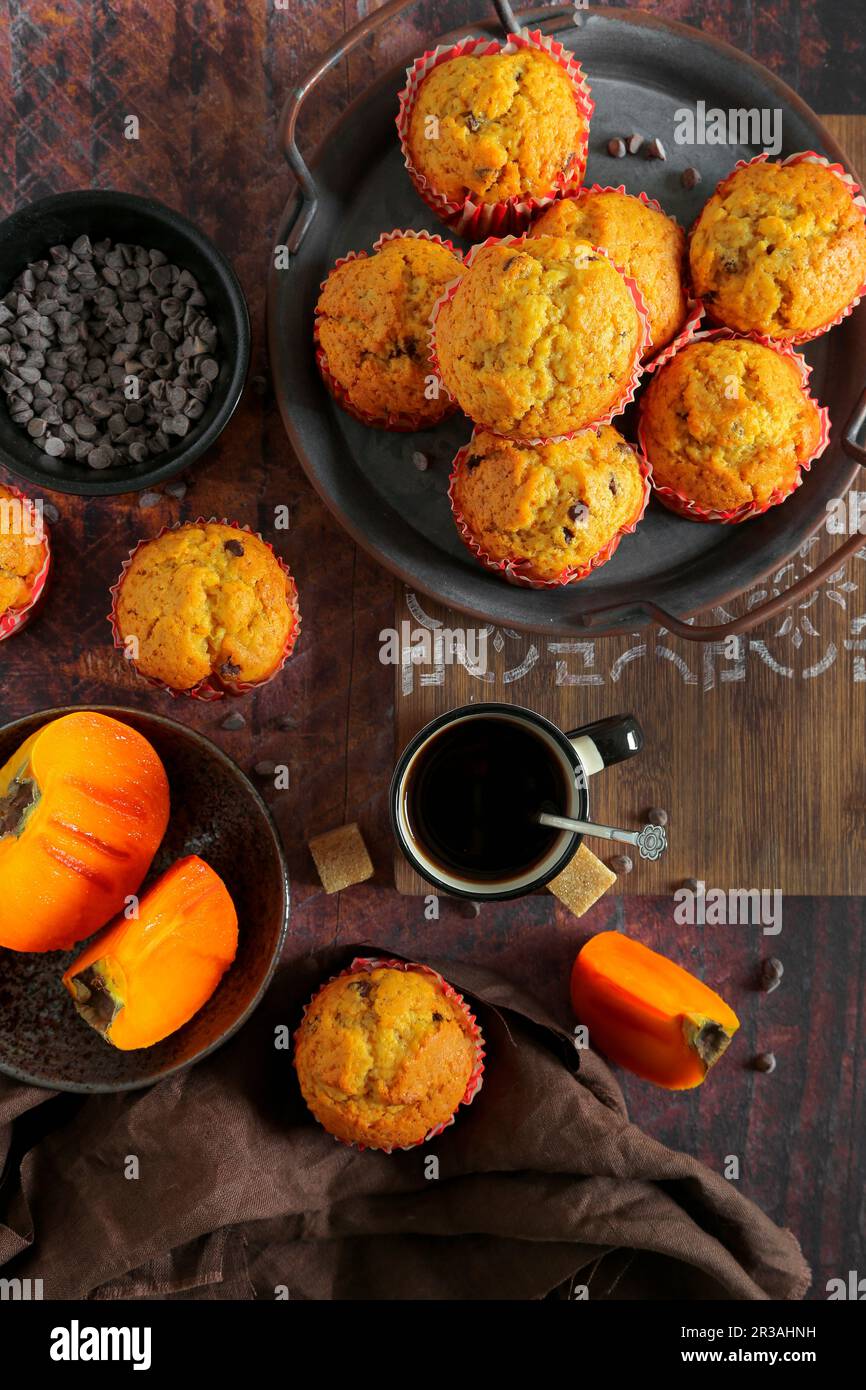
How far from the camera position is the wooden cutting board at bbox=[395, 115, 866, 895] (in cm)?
158

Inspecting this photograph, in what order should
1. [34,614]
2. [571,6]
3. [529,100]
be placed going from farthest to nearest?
[34,614], [571,6], [529,100]

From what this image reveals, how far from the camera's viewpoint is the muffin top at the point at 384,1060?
1.39 meters

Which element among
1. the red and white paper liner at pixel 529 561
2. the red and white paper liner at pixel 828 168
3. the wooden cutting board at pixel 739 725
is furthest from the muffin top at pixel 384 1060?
the red and white paper liner at pixel 828 168

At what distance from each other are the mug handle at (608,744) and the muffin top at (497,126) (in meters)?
0.70

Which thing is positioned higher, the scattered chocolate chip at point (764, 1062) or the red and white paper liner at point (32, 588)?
the red and white paper liner at point (32, 588)

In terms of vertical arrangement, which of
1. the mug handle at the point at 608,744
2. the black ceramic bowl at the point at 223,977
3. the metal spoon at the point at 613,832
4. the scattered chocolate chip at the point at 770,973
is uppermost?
the mug handle at the point at 608,744

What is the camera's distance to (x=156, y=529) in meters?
1.59

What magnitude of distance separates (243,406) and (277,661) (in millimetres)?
408

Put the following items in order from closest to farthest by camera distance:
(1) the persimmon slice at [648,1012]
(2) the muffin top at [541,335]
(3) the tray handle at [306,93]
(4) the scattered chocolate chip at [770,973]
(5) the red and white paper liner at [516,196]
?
(2) the muffin top at [541,335]
(3) the tray handle at [306,93]
(5) the red and white paper liner at [516,196]
(1) the persimmon slice at [648,1012]
(4) the scattered chocolate chip at [770,973]

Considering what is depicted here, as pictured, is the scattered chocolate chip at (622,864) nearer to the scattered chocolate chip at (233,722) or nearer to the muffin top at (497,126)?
the scattered chocolate chip at (233,722)

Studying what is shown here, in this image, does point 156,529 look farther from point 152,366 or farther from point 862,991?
point 862,991

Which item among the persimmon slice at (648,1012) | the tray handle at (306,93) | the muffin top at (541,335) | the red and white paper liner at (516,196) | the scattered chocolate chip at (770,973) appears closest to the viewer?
the muffin top at (541,335)

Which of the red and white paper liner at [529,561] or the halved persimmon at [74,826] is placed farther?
the red and white paper liner at [529,561]
